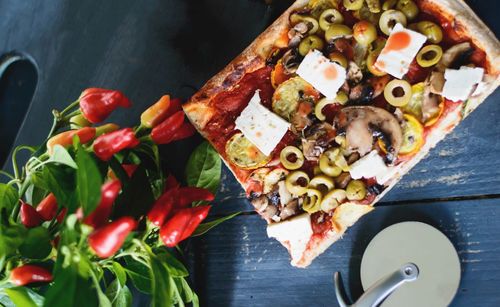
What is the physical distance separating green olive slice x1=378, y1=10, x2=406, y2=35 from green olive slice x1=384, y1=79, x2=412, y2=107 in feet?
0.49

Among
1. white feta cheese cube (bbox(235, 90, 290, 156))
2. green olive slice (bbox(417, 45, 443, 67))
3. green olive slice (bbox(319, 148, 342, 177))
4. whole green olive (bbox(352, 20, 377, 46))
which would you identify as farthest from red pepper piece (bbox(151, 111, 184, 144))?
green olive slice (bbox(417, 45, 443, 67))

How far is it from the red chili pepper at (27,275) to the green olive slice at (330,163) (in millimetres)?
869

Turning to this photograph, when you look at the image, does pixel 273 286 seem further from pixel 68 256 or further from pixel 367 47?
pixel 68 256

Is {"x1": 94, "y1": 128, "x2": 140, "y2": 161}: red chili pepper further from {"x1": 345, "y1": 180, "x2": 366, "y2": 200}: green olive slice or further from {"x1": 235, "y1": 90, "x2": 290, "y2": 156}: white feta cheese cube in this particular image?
{"x1": 345, "y1": 180, "x2": 366, "y2": 200}: green olive slice

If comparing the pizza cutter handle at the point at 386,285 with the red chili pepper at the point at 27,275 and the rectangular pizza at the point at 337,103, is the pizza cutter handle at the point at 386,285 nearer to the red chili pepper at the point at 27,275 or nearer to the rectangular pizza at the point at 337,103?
the rectangular pizza at the point at 337,103

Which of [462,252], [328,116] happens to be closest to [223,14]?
[328,116]

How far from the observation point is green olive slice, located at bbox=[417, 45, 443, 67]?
1742 millimetres

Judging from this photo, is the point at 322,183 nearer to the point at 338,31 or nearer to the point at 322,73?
the point at 322,73

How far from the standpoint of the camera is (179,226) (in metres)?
1.50

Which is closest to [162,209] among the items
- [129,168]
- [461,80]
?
[129,168]

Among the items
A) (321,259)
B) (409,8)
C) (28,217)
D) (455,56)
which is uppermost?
(409,8)

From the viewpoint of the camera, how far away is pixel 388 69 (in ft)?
5.83

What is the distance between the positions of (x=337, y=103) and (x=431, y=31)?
34 cm

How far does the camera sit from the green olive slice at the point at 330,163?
1.90 metres
